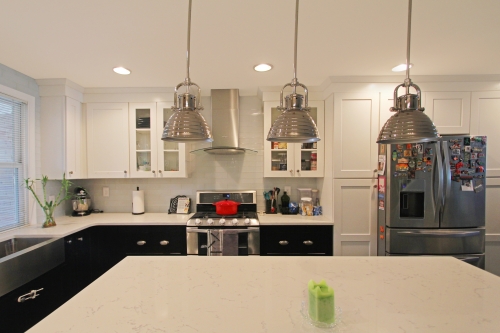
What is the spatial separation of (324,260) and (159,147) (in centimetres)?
223

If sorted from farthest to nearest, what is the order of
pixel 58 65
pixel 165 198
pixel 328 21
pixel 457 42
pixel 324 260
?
1. pixel 165 198
2. pixel 58 65
3. pixel 457 42
4. pixel 328 21
5. pixel 324 260

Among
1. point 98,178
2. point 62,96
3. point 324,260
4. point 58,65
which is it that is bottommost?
point 324,260

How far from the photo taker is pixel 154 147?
2.73m

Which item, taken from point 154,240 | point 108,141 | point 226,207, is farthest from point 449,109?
point 108,141

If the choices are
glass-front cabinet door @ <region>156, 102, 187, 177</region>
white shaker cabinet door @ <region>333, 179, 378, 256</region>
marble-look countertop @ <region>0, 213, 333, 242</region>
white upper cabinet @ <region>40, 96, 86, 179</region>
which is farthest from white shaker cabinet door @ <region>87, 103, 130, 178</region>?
white shaker cabinet door @ <region>333, 179, 378, 256</region>

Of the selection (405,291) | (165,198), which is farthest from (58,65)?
(405,291)

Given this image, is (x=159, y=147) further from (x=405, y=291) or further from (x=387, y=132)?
(x=405, y=291)

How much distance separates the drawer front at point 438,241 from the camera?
216 centimetres

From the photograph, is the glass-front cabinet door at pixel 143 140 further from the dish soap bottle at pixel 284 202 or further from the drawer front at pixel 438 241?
the drawer front at pixel 438 241

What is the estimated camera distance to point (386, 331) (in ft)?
2.48

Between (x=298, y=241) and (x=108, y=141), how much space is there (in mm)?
2539

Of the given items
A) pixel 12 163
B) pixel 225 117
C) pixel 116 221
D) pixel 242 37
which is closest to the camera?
pixel 242 37

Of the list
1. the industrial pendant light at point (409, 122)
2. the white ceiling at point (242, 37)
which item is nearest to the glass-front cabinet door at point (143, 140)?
the white ceiling at point (242, 37)

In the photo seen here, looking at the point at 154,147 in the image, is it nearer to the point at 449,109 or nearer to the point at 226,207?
the point at 226,207
